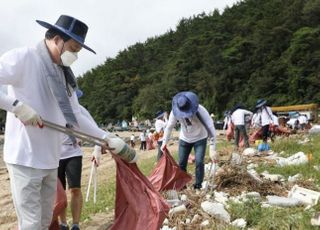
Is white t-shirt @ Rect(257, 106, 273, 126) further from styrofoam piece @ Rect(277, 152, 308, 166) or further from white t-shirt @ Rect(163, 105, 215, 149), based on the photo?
white t-shirt @ Rect(163, 105, 215, 149)

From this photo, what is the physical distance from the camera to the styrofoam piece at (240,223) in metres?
4.50

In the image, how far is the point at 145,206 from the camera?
4.23 meters

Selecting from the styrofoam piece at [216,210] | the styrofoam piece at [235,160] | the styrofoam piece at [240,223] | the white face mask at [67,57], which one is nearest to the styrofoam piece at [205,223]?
the styrofoam piece at [216,210]

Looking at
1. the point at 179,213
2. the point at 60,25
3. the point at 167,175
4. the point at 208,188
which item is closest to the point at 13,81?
the point at 60,25

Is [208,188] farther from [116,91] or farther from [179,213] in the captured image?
[116,91]

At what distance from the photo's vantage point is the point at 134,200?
14.1ft

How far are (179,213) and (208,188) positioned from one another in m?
1.21

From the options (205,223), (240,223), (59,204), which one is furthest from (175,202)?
(59,204)

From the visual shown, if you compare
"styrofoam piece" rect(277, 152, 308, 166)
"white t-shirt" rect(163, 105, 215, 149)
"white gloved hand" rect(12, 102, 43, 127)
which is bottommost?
"styrofoam piece" rect(277, 152, 308, 166)

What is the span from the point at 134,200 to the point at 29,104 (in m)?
1.52

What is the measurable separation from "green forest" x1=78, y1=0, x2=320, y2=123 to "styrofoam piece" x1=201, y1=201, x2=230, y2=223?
1800 inches

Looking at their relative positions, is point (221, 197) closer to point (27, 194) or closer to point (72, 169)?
point (72, 169)

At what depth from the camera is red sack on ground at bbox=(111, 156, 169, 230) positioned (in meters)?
4.19

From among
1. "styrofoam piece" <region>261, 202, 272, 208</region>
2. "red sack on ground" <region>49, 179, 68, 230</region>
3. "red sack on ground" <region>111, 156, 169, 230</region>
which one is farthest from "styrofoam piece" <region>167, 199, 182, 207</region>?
"red sack on ground" <region>49, 179, 68, 230</region>
